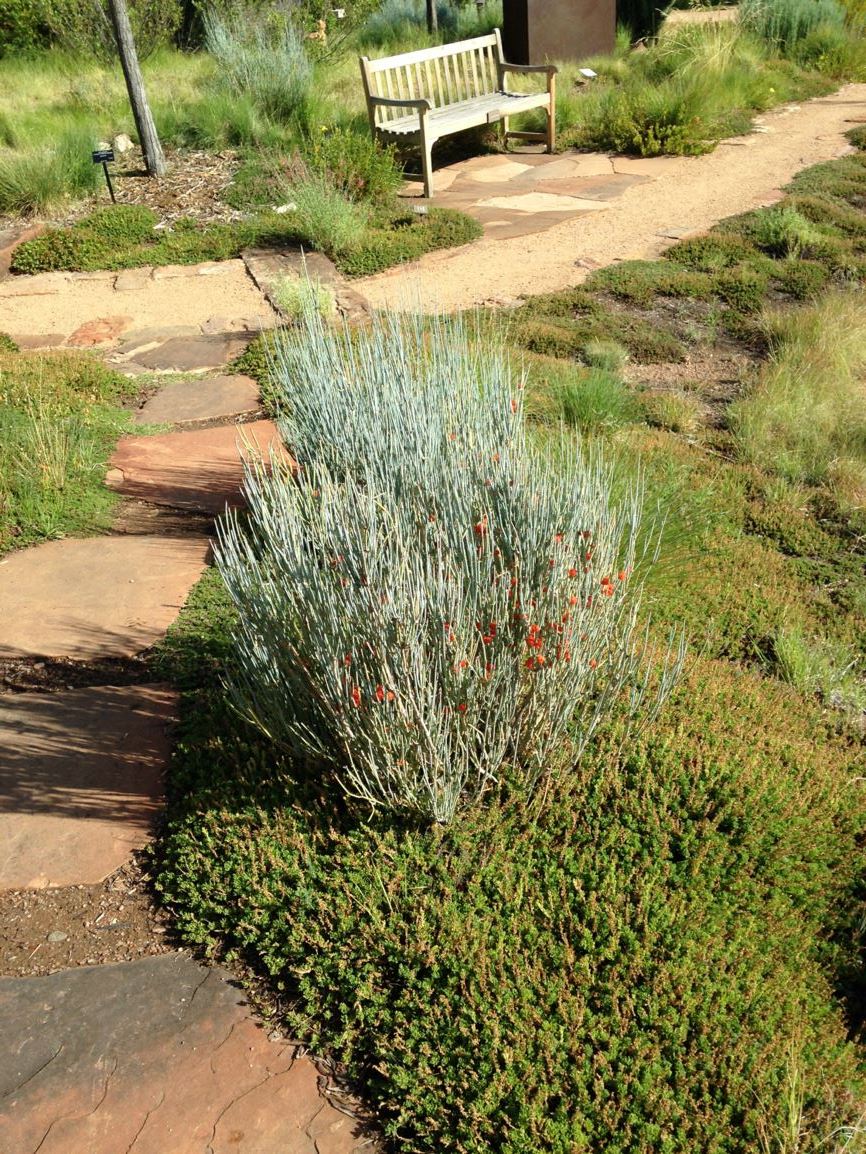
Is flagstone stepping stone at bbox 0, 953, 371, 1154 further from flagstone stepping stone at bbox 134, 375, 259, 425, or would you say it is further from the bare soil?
flagstone stepping stone at bbox 134, 375, 259, 425

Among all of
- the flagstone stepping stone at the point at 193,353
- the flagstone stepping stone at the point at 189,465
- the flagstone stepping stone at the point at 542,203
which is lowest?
the flagstone stepping stone at the point at 542,203

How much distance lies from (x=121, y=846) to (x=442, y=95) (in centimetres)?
920

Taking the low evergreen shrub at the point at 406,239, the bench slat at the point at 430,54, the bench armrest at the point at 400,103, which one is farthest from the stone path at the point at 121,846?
the bench slat at the point at 430,54

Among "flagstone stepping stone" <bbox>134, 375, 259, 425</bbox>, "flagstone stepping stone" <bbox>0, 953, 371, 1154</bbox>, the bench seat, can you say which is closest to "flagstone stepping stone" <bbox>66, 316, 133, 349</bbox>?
"flagstone stepping stone" <bbox>134, 375, 259, 425</bbox>

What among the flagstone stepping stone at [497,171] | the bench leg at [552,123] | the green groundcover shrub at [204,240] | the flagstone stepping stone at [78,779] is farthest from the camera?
the bench leg at [552,123]

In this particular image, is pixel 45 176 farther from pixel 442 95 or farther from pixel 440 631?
pixel 440 631

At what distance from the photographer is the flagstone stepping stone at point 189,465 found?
451cm

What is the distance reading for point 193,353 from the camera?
20.4 feet

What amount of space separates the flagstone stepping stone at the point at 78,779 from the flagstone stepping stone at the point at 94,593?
235 millimetres

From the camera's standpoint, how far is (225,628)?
3.56 m

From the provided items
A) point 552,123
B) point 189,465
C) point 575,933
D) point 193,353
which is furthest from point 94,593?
point 552,123

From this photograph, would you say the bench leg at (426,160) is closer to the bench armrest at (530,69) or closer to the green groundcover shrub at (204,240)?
the green groundcover shrub at (204,240)

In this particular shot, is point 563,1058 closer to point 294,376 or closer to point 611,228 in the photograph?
point 294,376

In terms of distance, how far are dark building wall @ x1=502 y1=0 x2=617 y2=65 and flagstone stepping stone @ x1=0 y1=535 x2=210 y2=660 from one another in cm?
995
